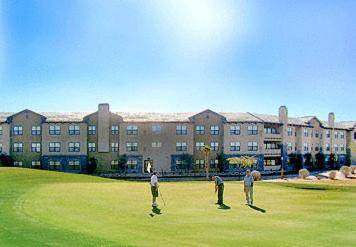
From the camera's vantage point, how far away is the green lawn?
16.1 meters

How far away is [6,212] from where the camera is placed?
70.6ft

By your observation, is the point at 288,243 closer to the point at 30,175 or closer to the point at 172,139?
the point at 30,175

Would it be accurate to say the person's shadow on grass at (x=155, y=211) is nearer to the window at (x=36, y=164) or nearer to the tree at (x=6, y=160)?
the window at (x=36, y=164)

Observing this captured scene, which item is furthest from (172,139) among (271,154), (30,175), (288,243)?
(288,243)

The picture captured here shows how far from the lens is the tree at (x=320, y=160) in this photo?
347ft

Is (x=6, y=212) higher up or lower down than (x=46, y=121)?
lower down

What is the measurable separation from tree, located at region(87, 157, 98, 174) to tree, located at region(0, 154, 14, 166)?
13.0 meters

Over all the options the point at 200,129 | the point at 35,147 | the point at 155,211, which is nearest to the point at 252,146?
the point at 200,129

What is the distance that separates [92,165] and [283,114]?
39.3m

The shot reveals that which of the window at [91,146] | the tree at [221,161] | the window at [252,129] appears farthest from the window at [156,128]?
the window at [252,129]

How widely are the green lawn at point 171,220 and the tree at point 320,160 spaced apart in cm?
7580

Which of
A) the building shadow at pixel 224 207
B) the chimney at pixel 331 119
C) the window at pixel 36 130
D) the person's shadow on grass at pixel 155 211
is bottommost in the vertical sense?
the building shadow at pixel 224 207

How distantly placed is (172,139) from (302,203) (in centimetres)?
5606

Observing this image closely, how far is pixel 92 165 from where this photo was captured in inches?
3174
